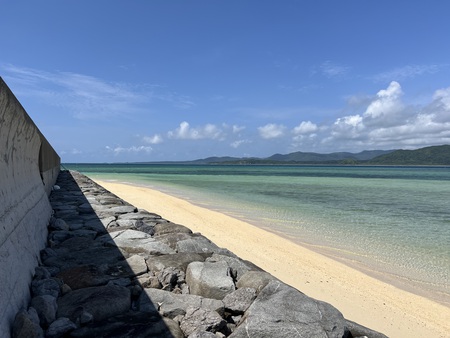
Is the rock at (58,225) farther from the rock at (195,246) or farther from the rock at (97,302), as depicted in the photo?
the rock at (97,302)

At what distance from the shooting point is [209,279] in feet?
10.00

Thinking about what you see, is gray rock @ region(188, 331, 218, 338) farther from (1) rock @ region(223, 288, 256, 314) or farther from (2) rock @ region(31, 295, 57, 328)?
(2) rock @ region(31, 295, 57, 328)

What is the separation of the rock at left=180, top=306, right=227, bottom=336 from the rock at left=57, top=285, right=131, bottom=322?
0.52m

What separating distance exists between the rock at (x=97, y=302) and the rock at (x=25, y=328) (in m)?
0.26

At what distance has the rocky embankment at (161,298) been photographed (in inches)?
88.9

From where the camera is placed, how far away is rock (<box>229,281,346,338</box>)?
222cm

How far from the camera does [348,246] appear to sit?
8.28 m

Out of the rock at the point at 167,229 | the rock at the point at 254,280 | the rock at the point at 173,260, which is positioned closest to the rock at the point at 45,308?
the rock at the point at 173,260

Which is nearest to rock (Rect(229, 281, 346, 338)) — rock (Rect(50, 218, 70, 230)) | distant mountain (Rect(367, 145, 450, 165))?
rock (Rect(50, 218, 70, 230))

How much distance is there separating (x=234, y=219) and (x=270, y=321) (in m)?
9.32

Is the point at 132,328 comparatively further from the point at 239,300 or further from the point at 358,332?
the point at 358,332

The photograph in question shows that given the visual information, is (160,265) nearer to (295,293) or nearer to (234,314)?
(234,314)

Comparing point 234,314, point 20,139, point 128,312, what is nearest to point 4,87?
point 20,139

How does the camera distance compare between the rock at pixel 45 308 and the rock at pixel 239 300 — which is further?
the rock at pixel 239 300
